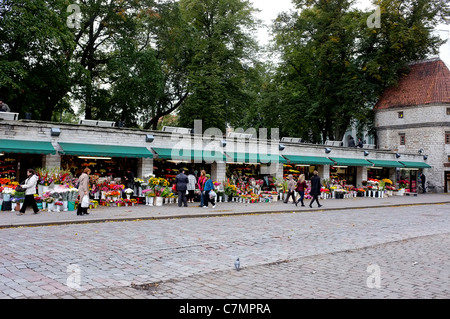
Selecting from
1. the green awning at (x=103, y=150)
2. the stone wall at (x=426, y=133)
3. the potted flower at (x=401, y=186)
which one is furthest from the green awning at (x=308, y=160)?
the stone wall at (x=426, y=133)

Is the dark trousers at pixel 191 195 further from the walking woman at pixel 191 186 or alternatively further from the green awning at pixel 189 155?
the green awning at pixel 189 155

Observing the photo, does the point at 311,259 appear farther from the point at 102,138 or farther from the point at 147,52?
the point at 147,52

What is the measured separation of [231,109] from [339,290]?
3367cm

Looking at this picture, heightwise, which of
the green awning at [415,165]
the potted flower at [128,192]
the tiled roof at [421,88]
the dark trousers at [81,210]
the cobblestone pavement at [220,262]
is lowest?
the cobblestone pavement at [220,262]

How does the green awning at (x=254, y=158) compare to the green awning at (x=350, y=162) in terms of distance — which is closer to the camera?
the green awning at (x=254, y=158)

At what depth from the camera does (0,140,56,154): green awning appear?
1778cm

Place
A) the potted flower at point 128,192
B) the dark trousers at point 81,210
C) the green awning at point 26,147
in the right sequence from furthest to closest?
the potted flower at point 128,192 < the green awning at point 26,147 < the dark trousers at point 81,210

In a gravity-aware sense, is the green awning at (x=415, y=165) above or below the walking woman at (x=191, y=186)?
above

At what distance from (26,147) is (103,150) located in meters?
3.61

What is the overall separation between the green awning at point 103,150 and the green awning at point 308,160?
10.8m

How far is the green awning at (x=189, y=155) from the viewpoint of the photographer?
74.5ft

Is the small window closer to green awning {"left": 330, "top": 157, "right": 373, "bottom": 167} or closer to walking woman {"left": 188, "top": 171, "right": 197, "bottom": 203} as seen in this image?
green awning {"left": 330, "top": 157, "right": 373, "bottom": 167}

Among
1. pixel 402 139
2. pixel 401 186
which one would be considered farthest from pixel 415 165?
pixel 402 139

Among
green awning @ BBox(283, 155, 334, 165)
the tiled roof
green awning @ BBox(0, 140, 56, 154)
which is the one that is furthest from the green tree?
green awning @ BBox(0, 140, 56, 154)
